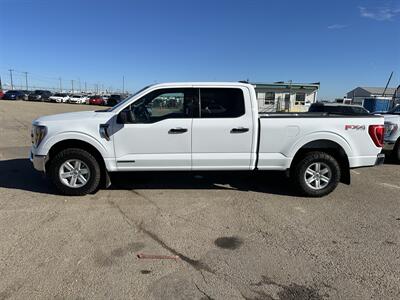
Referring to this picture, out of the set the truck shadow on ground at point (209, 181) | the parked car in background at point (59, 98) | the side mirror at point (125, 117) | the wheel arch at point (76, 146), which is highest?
the parked car in background at point (59, 98)

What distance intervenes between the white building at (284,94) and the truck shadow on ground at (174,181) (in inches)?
1213

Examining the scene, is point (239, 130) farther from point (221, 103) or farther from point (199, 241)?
point (199, 241)

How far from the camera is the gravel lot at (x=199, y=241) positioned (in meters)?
3.20

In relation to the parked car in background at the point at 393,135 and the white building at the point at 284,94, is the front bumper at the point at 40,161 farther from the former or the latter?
the white building at the point at 284,94

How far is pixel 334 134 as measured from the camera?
5.72 m

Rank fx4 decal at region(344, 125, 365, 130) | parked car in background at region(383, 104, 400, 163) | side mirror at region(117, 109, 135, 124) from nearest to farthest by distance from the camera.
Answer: side mirror at region(117, 109, 135, 124) → fx4 decal at region(344, 125, 365, 130) → parked car in background at region(383, 104, 400, 163)

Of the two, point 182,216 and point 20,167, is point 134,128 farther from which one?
point 20,167

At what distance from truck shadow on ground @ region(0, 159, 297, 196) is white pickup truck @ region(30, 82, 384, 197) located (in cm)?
62

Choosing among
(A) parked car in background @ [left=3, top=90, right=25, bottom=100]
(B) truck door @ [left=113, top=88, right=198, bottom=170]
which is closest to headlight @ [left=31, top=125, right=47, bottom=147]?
(B) truck door @ [left=113, top=88, right=198, bottom=170]

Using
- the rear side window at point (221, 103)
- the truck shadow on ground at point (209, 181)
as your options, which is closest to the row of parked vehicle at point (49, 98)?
the truck shadow on ground at point (209, 181)

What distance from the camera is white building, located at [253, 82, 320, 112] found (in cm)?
3731

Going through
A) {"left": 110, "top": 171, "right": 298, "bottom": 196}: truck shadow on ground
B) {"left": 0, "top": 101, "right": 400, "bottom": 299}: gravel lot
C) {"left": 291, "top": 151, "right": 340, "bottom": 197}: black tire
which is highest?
{"left": 291, "top": 151, "right": 340, "bottom": 197}: black tire

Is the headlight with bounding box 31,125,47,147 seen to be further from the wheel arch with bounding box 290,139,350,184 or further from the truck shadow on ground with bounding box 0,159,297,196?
the wheel arch with bounding box 290,139,350,184

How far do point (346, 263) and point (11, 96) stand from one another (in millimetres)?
61627
